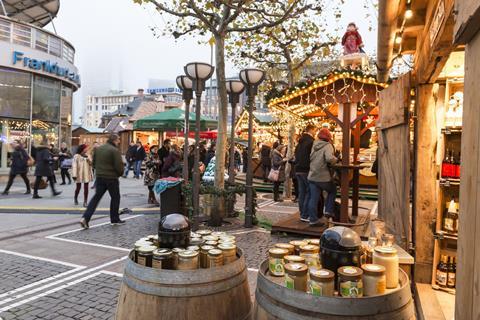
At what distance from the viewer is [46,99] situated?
19.8 m

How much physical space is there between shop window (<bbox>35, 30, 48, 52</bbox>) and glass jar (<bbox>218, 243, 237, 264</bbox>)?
2066 cm

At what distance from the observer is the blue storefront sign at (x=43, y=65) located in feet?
59.5

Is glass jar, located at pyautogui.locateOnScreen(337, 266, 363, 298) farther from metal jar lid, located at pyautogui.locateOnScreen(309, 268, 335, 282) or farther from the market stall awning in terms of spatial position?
the market stall awning

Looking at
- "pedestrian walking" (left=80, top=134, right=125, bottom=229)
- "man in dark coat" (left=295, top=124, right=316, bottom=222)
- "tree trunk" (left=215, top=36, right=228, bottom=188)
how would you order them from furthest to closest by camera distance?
"tree trunk" (left=215, top=36, right=228, bottom=188)
"man in dark coat" (left=295, top=124, right=316, bottom=222)
"pedestrian walking" (left=80, top=134, right=125, bottom=229)

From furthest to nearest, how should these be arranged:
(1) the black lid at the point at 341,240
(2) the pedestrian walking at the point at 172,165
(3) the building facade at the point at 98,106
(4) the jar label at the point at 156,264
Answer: (3) the building facade at the point at 98,106 → (2) the pedestrian walking at the point at 172,165 → (4) the jar label at the point at 156,264 → (1) the black lid at the point at 341,240

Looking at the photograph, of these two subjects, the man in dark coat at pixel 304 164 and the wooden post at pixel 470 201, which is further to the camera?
the man in dark coat at pixel 304 164

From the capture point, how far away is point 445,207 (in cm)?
437

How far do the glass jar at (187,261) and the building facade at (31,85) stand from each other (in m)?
18.5

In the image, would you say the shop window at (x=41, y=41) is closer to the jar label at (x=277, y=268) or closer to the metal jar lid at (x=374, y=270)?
the jar label at (x=277, y=268)

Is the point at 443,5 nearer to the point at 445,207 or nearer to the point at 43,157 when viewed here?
the point at 445,207

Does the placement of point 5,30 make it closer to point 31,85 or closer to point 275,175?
point 31,85

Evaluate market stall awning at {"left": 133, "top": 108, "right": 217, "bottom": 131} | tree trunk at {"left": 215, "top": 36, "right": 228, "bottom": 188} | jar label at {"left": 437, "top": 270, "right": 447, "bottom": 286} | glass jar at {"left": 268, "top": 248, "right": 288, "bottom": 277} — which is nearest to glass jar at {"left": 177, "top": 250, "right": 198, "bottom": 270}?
glass jar at {"left": 268, "top": 248, "right": 288, "bottom": 277}

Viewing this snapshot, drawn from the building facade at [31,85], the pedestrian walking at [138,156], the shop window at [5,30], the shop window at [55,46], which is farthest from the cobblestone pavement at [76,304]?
the shop window at [55,46]

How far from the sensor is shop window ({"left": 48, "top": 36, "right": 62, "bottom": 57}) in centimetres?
2014
